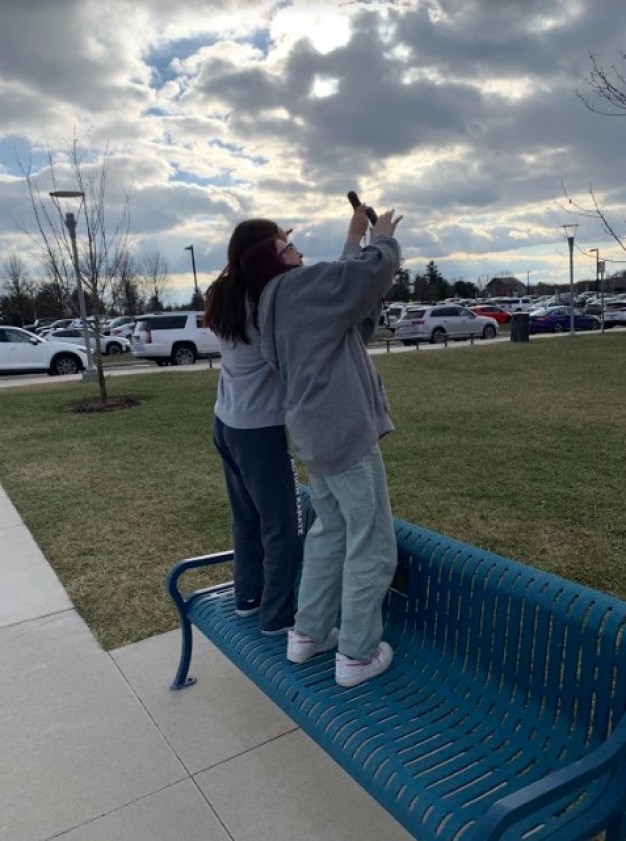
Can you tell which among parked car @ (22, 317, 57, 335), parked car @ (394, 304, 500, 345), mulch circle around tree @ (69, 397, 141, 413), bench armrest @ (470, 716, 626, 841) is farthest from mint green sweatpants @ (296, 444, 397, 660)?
parked car @ (22, 317, 57, 335)

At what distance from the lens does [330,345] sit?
1.95 metres

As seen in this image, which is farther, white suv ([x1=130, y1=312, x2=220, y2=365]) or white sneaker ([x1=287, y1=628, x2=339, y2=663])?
white suv ([x1=130, y1=312, x2=220, y2=365])

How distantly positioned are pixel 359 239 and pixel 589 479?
14.0 ft

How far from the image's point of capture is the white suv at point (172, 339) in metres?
21.7

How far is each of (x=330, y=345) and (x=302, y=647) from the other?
41.5 inches

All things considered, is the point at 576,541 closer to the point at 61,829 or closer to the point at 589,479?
the point at 589,479

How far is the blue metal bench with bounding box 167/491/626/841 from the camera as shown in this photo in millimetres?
1547

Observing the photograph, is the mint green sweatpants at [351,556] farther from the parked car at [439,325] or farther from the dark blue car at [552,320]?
the dark blue car at [552,320]

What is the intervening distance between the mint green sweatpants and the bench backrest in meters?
0.25

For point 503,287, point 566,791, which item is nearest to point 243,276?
point 566,791

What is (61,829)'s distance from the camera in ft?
7.12

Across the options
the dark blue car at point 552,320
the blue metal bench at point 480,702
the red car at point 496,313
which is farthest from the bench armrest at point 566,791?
the red car at point 496,313

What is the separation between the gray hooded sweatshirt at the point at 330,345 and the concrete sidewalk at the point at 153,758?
1.08 m

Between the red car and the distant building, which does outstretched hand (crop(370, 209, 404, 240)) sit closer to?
the red car
